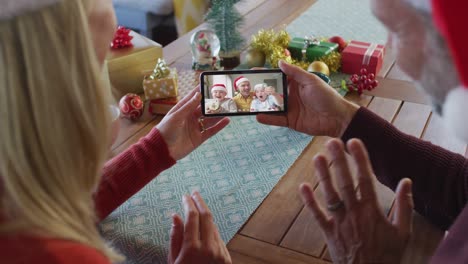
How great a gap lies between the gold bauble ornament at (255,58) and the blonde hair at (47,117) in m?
0.83

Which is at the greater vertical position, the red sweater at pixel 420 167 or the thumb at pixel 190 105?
the thumb at pixel 190 105

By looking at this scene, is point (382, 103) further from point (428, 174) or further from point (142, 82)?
point (142, 82)

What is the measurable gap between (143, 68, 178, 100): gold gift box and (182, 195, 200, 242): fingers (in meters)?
0.44

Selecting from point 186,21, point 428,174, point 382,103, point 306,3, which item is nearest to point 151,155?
point 428,174

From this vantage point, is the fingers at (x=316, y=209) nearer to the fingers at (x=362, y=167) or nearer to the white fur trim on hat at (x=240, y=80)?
the fingers at (x=362, y=167)

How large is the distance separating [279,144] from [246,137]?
0.27ft

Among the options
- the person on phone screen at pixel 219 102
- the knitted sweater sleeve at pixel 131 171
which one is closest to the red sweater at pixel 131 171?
the knitted sweater sleeve at pixel 131 171

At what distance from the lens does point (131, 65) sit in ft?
4.04

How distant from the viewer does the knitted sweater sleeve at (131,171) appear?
856 mm

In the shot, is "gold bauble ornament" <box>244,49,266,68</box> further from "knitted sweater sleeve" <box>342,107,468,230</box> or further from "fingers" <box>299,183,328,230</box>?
"fingers" <box>299,183,328,230</box>

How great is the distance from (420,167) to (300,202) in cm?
22

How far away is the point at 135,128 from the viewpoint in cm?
112

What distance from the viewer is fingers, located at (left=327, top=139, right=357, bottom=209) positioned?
2.21 ft

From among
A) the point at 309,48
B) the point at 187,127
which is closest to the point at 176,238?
the point at 187,127
